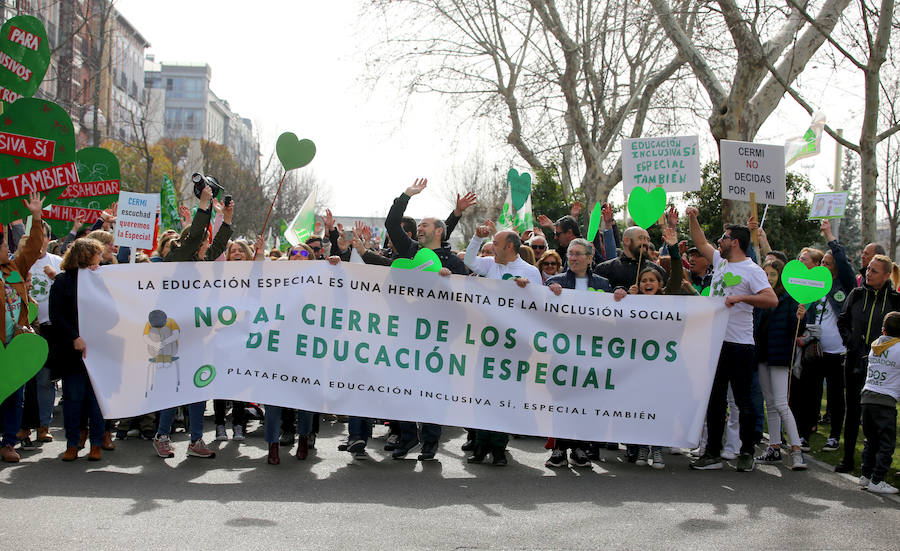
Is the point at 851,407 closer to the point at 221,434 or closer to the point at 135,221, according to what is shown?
the point at 221,434

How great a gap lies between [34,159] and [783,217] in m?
17.9

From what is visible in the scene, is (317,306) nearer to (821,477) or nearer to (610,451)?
(610,451)

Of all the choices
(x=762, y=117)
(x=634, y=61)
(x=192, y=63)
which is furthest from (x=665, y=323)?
(x=192, y=63)

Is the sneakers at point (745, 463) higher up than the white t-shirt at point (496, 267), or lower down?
lower down

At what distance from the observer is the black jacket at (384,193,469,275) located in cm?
795

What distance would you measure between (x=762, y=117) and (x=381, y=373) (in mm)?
11689

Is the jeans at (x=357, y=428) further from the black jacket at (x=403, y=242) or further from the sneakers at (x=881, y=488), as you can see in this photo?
the sneakers at (x=881, y=488)

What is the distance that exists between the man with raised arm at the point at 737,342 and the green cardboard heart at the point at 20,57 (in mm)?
5706

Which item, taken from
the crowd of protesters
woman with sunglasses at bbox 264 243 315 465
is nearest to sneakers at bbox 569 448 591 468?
the crowd of protesters

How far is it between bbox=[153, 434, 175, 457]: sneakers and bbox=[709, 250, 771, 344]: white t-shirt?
471 cm

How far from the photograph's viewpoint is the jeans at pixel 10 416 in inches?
289

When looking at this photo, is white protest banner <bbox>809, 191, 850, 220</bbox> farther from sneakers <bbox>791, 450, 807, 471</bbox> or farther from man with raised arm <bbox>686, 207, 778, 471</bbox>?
sneakers <bbox>791, 450, 807, 471</bbox>

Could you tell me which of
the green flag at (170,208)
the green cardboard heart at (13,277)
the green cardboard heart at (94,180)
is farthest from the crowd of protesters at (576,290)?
the green flag at (170,208)

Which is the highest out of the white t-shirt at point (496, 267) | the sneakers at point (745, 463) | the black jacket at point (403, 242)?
the black jacket at point (403, 242)
